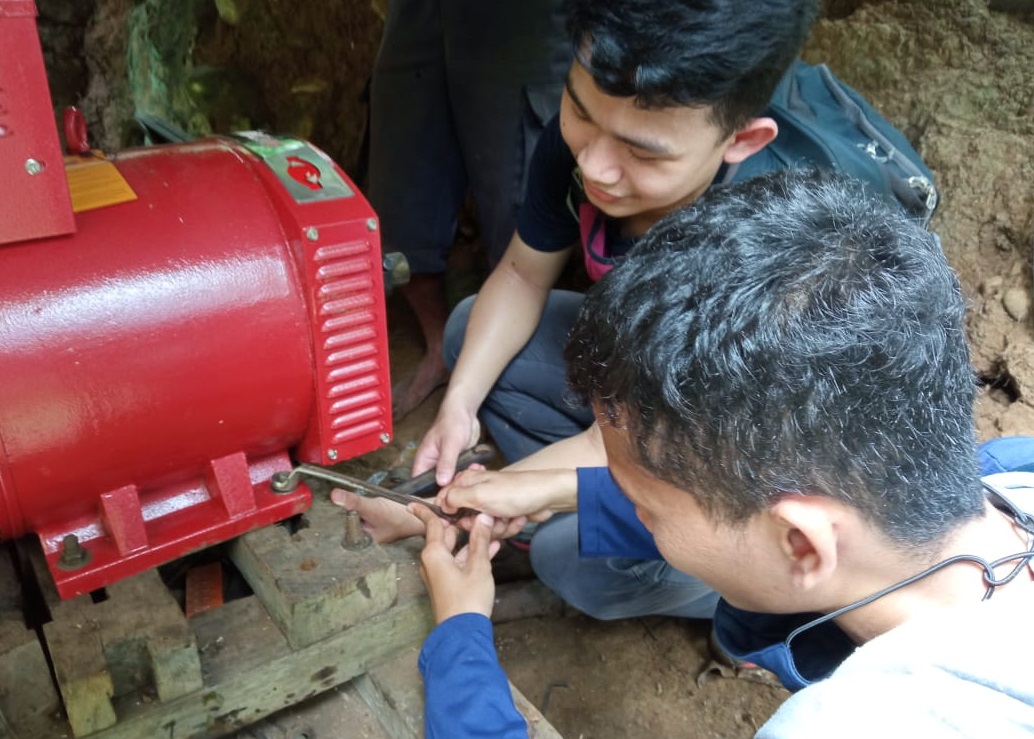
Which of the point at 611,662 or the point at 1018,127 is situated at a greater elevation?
the point at 1018,127

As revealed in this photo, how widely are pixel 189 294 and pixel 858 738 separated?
0.83 metres

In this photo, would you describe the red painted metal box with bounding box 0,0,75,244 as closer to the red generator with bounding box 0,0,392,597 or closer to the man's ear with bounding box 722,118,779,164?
the red generator with bounding box 0,0,392,597

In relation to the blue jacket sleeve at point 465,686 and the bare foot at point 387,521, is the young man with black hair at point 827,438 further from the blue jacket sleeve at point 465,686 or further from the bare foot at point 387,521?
the bare foot at point 387,521

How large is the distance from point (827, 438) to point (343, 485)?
755mm

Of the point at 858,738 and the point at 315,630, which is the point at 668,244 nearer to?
the point at 858,738

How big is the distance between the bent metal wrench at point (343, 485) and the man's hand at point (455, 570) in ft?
0.07

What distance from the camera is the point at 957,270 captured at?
6.30 feet

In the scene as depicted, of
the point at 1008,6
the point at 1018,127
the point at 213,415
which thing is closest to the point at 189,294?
the point at 213,415

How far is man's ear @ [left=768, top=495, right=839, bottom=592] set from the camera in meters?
0.73

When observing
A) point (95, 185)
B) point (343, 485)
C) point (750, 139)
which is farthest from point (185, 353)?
point (750, 139)

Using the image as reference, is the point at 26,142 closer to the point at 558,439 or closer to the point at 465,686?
the point at 465,686

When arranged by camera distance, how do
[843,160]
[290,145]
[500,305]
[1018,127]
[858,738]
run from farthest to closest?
[1018,127]
[500,305]
[843,160]
[290,145]
[858,738]

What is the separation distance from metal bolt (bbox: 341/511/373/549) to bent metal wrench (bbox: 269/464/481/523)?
7 centimetres

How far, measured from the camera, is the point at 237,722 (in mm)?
1093
